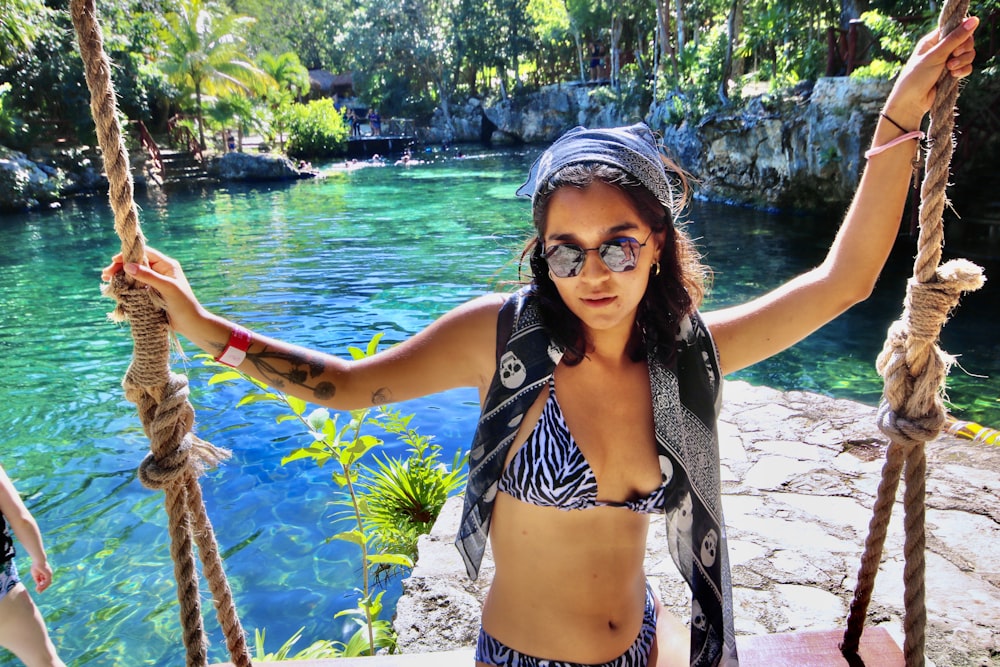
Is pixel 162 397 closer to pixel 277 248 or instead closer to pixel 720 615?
pixel 720 615

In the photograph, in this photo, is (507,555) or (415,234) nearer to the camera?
(507,555)

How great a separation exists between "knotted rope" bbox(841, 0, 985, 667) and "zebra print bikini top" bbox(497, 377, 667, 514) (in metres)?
0.64

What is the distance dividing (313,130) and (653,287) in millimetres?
34261

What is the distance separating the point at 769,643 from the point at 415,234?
54.6 ft

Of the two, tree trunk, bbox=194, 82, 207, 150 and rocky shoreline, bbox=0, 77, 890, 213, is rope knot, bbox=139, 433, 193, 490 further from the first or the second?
tree trunk, bbox=194, 82, 207, 150

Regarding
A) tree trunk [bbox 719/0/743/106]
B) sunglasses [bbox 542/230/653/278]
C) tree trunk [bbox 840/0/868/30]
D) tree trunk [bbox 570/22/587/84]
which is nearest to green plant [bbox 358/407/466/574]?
sunglasses [bbox 542/230/653/278]

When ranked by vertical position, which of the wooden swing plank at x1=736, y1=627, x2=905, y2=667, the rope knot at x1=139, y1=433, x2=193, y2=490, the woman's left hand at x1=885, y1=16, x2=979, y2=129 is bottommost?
the wooden swing plank at x1=736, y1=627, x2=905, y2=667

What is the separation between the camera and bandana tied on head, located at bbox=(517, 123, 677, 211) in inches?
62.6

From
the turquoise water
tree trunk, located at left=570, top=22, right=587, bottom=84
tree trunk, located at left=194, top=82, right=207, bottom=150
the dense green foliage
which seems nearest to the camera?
the turquoise water

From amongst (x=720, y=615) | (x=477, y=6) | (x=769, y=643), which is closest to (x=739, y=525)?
(x=769, y=643)

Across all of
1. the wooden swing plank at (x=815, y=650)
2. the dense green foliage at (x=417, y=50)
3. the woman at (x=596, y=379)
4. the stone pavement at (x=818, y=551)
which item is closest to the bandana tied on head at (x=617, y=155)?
the woman at (x=596, y=379)

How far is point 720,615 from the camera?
1.68m

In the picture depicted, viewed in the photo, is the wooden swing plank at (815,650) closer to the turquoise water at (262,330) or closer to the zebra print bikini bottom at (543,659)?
the zebra print bikini bottom at (543,659)

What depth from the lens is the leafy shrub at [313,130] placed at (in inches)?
1302
